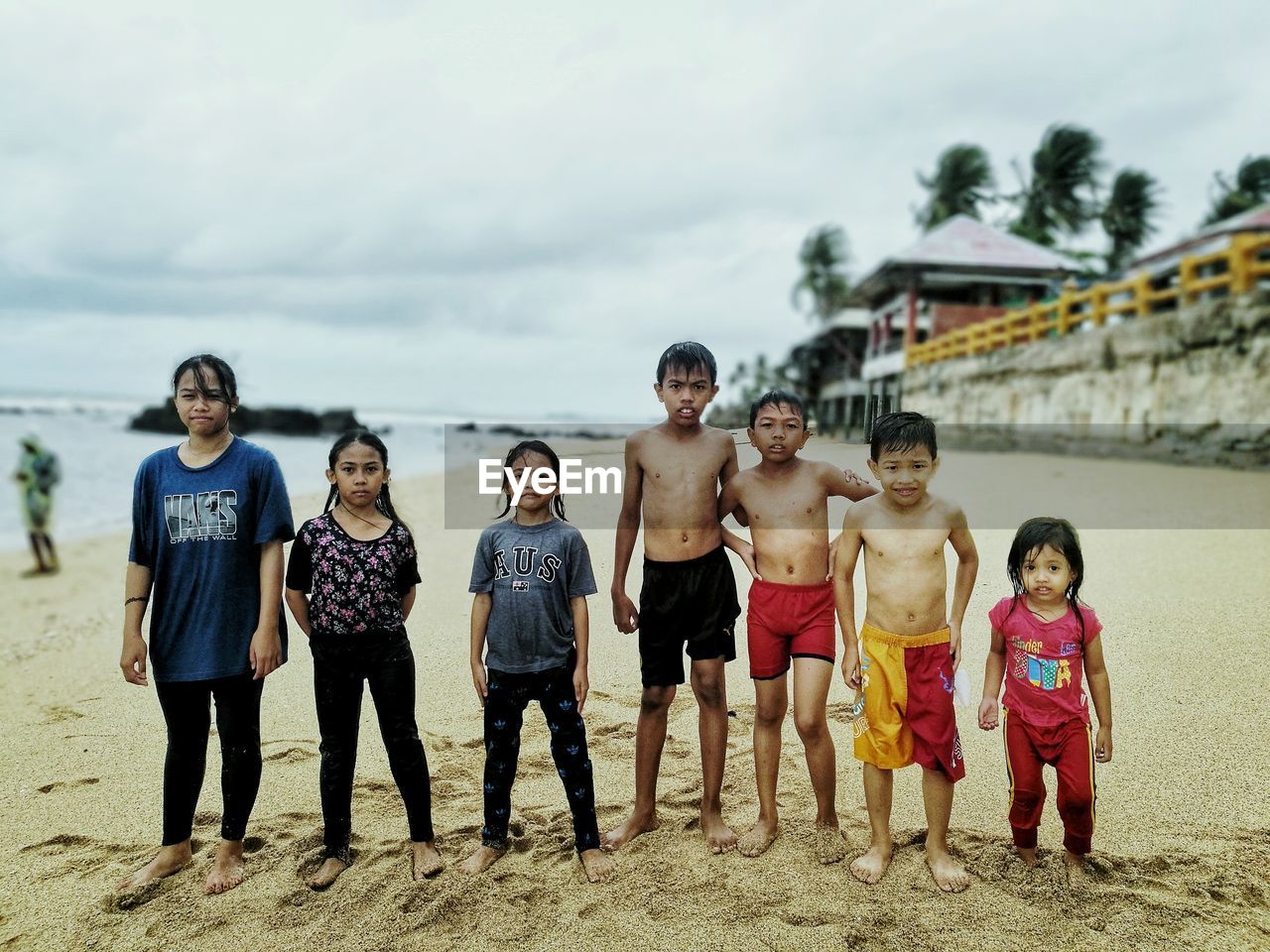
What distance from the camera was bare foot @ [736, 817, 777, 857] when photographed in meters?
2.76

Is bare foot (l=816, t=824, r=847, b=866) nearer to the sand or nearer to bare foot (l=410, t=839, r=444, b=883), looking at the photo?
the sand

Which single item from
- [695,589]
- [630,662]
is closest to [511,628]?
[695,589]

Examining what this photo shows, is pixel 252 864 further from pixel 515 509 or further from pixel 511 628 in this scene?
pixel 515 509

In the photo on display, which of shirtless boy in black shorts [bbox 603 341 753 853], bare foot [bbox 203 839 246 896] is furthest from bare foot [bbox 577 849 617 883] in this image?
bare foot [bbox 203 839 246 896]

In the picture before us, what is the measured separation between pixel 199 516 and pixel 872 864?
2496 millimetres

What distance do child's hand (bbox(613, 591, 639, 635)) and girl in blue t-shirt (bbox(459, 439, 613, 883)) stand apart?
0.83 feet

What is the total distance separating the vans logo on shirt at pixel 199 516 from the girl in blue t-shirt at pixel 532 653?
0.85 meters

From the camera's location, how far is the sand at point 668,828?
2.39 metres

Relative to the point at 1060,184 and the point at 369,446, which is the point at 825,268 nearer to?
the point at 1060,184

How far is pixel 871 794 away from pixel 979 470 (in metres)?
8.36

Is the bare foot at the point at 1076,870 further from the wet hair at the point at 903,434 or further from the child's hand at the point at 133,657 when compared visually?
the child's hand at the point at 133,657

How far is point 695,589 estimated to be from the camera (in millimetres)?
2957

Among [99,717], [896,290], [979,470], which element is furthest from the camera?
[896,290]

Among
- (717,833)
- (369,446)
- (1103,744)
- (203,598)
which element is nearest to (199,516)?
(203,598)
